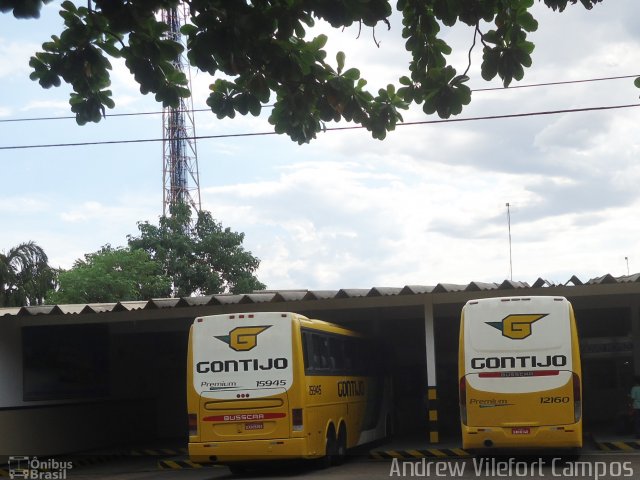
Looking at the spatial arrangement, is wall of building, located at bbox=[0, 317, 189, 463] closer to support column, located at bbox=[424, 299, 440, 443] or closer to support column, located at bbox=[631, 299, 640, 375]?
support column, located at bbox=[424, 299, 440, 443]

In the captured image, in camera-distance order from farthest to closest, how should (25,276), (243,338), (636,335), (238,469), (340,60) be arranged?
(25,276) → (636,335) → (238,469) → (243,338) → (340,60)

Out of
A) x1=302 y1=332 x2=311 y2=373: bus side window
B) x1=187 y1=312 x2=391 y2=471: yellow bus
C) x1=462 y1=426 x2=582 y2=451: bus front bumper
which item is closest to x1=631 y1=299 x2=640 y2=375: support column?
x1=462 y1=426 x2=582 y2=451: bus front bumper

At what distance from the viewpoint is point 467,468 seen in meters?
16.5

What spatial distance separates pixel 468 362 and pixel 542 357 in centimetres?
123

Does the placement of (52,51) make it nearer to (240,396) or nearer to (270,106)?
(270,106)

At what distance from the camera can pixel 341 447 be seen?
17.8m

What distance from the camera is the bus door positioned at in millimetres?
15672

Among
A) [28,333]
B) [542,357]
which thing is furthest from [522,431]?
[28,333]

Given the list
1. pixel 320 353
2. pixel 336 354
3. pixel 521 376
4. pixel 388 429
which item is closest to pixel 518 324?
pixel 521 376

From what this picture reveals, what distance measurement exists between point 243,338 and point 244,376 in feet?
2.05

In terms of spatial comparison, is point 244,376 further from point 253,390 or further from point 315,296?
point 315,296

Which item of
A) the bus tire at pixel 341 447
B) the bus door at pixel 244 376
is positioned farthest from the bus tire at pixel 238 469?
the bus tire at pixel 341 447

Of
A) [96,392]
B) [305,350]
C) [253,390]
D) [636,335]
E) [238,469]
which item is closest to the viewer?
[253,390]

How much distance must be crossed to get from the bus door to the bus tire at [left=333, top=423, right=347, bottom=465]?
2362mm
